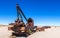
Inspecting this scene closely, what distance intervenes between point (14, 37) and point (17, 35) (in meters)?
1.35

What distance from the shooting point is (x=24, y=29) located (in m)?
33.2

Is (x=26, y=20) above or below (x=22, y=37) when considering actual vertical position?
above

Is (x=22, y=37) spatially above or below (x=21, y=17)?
below

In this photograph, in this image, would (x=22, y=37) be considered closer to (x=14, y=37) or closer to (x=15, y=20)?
(x=14, y=37)

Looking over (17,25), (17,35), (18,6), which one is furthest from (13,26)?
(17,35)

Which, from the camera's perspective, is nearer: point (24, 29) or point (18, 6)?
point (24, 29)

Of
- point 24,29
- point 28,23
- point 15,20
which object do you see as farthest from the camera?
point 28,23

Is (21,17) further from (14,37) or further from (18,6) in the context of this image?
(14,37)

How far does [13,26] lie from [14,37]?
9848 millimetres

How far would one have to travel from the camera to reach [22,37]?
2553 centimetres

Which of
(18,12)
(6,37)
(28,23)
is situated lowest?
(6,37)

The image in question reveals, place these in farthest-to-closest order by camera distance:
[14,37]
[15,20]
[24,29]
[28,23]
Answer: [28,23], [15,20], [24,29], [14,37]

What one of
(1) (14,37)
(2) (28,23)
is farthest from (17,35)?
(2) (28,23)

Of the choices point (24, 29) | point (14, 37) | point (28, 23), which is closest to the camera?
point (14, 37)
